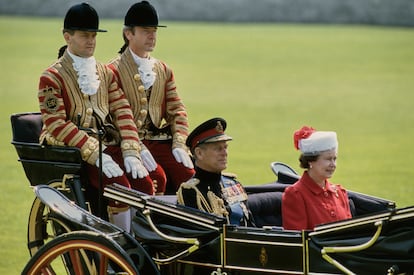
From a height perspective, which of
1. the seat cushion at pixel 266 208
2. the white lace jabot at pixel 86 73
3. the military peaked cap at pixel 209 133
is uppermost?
the white lace jabot at pixel 86 73

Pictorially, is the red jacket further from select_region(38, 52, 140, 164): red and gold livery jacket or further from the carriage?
select_region(38, 52, 140, 164): red and gold livery jacket

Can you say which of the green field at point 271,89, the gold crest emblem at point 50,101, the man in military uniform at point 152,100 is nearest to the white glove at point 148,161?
the man in military uniform at point 152,100

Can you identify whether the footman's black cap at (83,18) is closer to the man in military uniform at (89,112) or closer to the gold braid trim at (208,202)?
the man in military uniform at (89,112)

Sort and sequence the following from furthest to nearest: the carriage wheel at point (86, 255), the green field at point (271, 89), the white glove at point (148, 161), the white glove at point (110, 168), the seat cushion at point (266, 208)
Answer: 1. the green field at point (271, 89)
2. the white glove at point (148, 161)
3. the white glove at point (110, 168)
4. the seat cushion at point (266, 208)
5. the carriage wheel at point (86, 255)

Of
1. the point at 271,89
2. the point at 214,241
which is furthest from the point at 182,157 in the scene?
the point at 271,89

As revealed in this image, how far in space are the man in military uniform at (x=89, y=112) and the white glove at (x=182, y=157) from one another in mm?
298

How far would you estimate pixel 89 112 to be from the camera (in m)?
7.14

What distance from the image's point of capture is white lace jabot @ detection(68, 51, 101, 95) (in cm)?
712

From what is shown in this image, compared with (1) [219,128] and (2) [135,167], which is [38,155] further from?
(1) [219,128]

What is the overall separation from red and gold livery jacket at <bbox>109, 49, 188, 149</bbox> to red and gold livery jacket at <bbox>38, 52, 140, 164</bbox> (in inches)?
6.0

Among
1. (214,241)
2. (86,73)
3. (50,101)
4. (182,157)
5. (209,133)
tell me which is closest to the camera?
(214,241)

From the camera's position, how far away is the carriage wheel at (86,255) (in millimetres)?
5871

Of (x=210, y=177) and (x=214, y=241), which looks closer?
(x=214, y=241)

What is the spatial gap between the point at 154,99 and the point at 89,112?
21.8 inches
